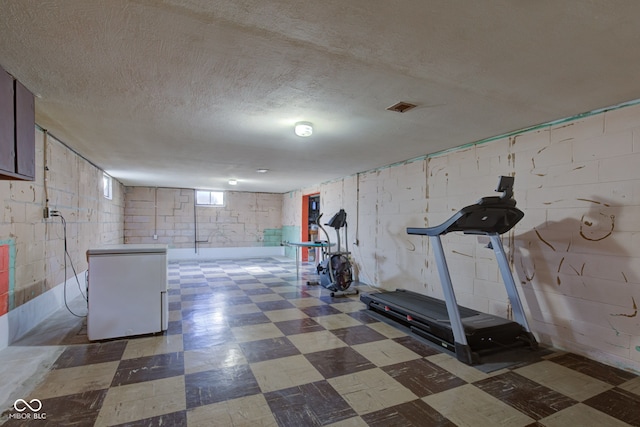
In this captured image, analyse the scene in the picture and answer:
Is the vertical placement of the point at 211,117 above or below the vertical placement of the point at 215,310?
above

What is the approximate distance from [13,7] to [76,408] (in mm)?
2187

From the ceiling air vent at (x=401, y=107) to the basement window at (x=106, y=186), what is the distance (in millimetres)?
5978

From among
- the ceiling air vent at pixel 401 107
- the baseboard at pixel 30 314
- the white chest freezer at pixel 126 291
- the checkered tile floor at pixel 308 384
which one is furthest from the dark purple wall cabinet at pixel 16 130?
the ceiling air vent at pixel 401 107

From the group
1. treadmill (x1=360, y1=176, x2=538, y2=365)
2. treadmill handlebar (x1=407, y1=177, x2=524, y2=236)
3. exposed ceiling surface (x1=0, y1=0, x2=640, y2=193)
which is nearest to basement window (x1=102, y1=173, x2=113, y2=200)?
exposed ceiling surface (x1=0, y1=0, x2=640, y2=193)

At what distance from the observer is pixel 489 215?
2584 millimetres

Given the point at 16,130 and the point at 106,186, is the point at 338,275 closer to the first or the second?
the point at 16,130

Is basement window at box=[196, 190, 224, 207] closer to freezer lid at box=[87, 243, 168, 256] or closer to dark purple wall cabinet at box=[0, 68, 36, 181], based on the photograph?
freezer lid at box=[87, 243, 168, 256]

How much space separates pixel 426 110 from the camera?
2572 millimetres

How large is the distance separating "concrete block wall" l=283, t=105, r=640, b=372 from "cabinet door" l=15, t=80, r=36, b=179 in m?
4.21

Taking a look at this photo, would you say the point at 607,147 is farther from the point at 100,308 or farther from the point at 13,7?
the point at 100,308

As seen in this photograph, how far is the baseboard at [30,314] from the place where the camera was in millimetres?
2650

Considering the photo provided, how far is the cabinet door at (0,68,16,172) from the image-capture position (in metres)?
1.94

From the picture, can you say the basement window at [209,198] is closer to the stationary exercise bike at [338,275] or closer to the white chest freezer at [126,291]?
the stationary exercise bike at [338,275]

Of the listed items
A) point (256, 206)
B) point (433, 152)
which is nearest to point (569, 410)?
point (433, 152)
